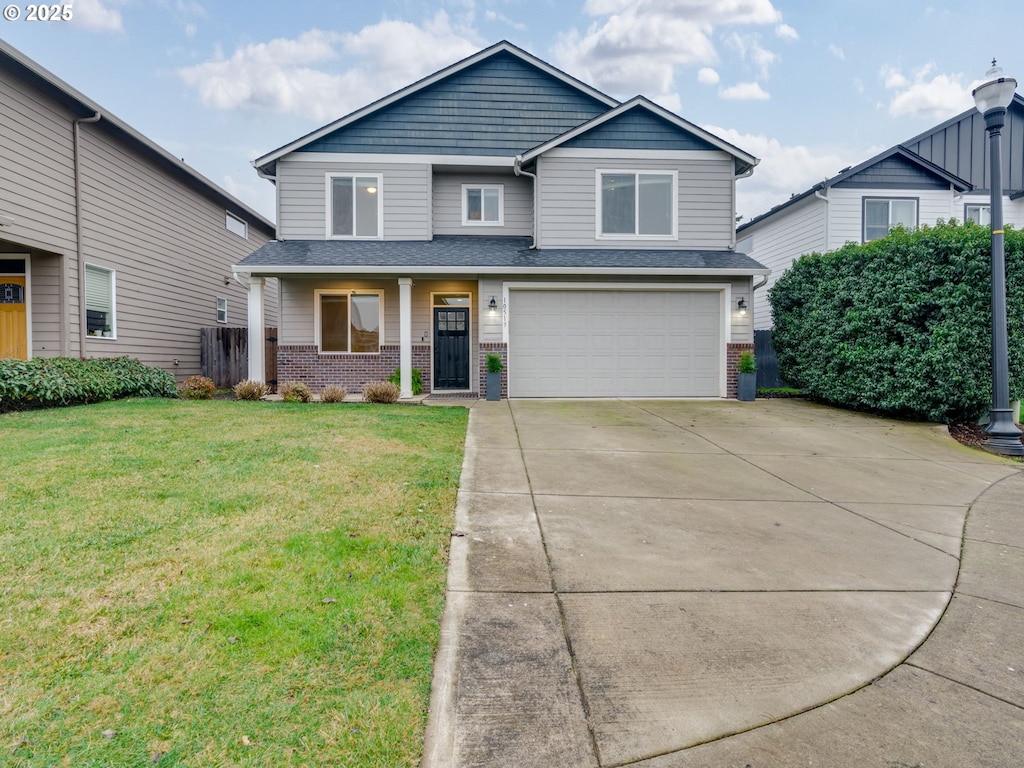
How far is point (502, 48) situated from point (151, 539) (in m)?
13.6

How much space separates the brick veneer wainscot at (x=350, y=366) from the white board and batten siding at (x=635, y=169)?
13.1 feet

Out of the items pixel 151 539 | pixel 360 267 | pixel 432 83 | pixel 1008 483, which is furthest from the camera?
pixel 432 83

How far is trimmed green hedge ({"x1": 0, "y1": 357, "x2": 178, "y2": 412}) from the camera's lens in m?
8.22

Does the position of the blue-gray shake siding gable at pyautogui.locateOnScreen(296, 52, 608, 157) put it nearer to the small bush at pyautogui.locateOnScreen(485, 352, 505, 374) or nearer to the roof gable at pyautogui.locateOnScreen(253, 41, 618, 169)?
the roof gable at pyautogui.locateOnScreen(253, 41, 618, 169)

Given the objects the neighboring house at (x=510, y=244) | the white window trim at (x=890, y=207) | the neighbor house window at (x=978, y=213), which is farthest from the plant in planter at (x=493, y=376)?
the neighbor house window at (x=978, y=213)

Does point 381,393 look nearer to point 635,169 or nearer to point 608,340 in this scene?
point 608,340

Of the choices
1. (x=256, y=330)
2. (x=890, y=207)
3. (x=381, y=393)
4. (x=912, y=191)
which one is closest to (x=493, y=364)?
(x=381, y=393)

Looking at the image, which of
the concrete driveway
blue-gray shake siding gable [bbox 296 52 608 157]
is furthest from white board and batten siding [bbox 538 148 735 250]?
the concrete driveway

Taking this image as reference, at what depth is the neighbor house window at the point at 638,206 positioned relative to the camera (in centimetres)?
1213

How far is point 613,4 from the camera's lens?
1683cm

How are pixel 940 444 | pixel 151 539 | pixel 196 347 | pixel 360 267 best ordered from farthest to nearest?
pixel 196 347
pixel 360 267
pixel 940 444
pixel 151 539

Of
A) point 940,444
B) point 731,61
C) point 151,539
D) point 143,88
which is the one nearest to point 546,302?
point 940,444

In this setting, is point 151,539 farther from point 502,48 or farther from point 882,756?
point 502,48

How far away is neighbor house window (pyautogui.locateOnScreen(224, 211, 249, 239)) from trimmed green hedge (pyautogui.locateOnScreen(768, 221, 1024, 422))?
52.1 ft
